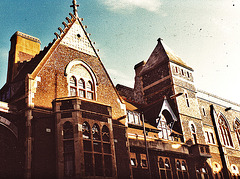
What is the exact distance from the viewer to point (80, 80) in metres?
20.7

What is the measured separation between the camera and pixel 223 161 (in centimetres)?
2998

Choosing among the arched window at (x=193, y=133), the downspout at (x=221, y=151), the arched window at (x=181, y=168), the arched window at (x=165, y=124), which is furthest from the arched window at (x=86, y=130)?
the downspout at (x=221, y=151)

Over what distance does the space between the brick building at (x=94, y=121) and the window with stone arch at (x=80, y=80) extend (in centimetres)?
7

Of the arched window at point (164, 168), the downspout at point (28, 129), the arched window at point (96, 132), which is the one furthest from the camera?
the arched window at point (164, 168)

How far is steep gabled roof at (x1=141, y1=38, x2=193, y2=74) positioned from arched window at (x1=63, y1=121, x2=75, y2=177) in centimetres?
1599

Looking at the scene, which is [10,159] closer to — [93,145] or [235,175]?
[93,145]

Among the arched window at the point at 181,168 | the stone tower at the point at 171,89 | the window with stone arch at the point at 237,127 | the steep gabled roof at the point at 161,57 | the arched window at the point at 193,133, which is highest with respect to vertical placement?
the steep gabled roof at the point at 161,57

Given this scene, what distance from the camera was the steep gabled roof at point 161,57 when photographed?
1226 inches

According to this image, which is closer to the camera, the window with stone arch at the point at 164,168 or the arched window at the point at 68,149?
the arched window at the point at 68,149

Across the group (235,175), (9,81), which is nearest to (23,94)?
(9,81)

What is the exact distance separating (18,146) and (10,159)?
2.97 feet

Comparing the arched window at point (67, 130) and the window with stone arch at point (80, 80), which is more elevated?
the window with stone arch at point (80, 80)

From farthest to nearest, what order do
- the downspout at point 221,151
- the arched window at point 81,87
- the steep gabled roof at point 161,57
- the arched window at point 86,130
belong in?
the steep gabled roof at point 161,57 < the downspout at point 221,151 < the arched window at point 81,87 < the arched window at point 86,130

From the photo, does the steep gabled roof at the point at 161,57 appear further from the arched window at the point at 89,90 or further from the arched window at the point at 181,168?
the arched window at the point at 89,90
